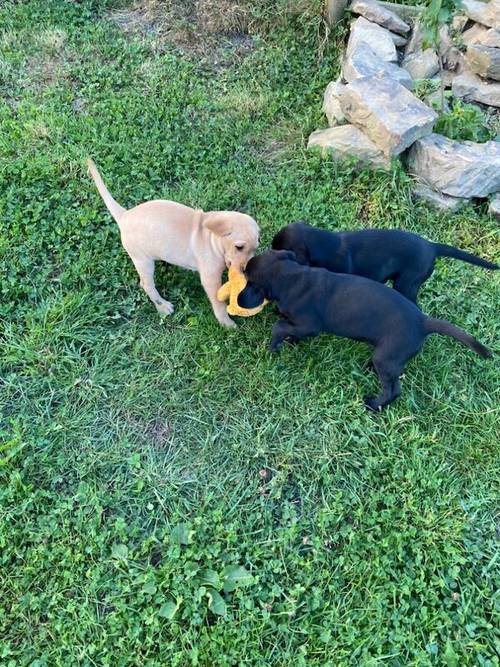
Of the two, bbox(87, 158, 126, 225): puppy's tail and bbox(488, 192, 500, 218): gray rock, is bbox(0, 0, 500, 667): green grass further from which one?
bbox(87, 158, 126, 225): puppy's tail

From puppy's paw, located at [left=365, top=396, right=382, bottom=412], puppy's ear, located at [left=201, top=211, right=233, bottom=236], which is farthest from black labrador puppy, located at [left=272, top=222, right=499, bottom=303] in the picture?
puppy's paw, located at [left=365, top=396, right=382, bottom=412]

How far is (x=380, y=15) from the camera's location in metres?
6.12

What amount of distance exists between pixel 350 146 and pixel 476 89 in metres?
1.72

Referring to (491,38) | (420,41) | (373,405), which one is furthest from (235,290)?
(420,41)

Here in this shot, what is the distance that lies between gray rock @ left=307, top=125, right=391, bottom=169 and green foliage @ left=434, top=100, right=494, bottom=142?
0.70 m

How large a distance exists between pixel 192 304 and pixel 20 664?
256 cm

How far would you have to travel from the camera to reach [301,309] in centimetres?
370

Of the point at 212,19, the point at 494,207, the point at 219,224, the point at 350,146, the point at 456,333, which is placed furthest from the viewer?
the point at 212,19

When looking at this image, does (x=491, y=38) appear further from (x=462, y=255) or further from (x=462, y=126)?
(x=462, y=255)

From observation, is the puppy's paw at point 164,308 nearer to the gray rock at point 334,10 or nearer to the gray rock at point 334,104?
the gray rock at point 334,104

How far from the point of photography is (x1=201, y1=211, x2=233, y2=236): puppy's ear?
361 cm

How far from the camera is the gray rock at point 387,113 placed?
15.9 ft

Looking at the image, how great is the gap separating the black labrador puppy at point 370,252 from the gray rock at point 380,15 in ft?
11.5

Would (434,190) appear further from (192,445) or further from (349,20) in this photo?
(192,445)
